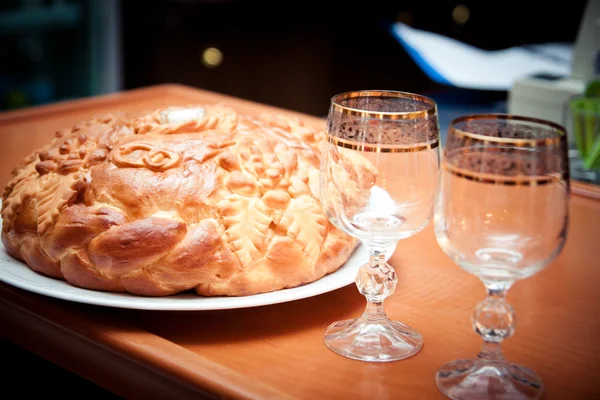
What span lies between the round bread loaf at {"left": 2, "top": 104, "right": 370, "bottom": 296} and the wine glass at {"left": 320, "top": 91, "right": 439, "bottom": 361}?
0.02m

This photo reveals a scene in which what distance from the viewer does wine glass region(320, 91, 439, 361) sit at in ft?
2.58

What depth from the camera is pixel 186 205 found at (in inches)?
34.3

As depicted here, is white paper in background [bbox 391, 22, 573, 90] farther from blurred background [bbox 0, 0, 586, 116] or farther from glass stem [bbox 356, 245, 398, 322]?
glass stem [bbox 356, 245, 398, 322]

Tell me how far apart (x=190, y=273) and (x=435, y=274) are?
35 cm

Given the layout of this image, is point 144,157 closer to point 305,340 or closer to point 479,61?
point 305,340

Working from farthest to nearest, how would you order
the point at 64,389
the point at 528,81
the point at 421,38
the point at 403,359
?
the point at 421,38, the point at 528,81, the point at 64,389, the point at 403,359

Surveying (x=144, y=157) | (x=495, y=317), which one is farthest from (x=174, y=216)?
(x=495, y=317)

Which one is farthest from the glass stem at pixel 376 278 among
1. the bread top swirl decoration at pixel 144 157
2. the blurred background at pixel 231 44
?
the blurred background at pixel 231 44

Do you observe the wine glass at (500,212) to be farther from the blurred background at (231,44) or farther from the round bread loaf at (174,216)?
the blurred background at (231,44)

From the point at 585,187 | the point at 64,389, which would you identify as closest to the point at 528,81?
the point at 585,187

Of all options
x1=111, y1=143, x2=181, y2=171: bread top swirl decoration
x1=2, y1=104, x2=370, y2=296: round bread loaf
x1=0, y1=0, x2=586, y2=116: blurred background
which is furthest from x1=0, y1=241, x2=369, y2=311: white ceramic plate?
x1=0, y1=0, x2=586, y2=116: blurred background

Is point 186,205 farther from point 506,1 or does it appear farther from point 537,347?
point 506,1

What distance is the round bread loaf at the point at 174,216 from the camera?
2.77 ft

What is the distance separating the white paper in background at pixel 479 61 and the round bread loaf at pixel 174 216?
142cm
